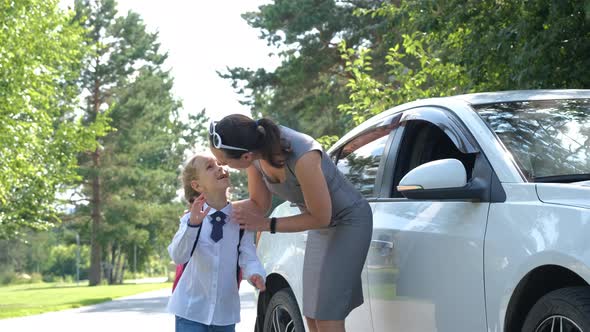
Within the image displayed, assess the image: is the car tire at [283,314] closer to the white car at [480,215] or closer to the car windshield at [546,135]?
the white car at [480,215]

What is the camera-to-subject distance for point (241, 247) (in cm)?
548

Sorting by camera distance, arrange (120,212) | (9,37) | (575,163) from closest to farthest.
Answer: (575,163), (9,37), (120,212)

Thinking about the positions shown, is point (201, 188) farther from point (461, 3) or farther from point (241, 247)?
point (461, 3)

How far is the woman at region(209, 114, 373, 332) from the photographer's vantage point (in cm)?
486

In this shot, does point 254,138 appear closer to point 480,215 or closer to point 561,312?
point 480,215

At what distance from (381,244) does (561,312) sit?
1.38 meters

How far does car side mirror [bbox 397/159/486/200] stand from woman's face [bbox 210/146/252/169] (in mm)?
802

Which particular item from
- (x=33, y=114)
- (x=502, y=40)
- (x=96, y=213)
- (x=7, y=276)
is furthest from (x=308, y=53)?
(x=7, y=276)

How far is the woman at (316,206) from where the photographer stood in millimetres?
4863

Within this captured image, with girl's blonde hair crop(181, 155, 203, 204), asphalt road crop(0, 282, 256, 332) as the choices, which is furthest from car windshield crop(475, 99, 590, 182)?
asphalt road crop(0, 282, 256, 332)

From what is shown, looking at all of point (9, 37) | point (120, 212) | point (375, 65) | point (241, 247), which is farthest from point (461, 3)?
point (120, 212)

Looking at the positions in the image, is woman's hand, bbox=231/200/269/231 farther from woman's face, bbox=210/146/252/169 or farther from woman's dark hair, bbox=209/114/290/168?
woman's dark hair, bbox=209/114/290/168

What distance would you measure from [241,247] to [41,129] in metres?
23.3

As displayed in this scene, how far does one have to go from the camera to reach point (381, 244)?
5094 millimetres
